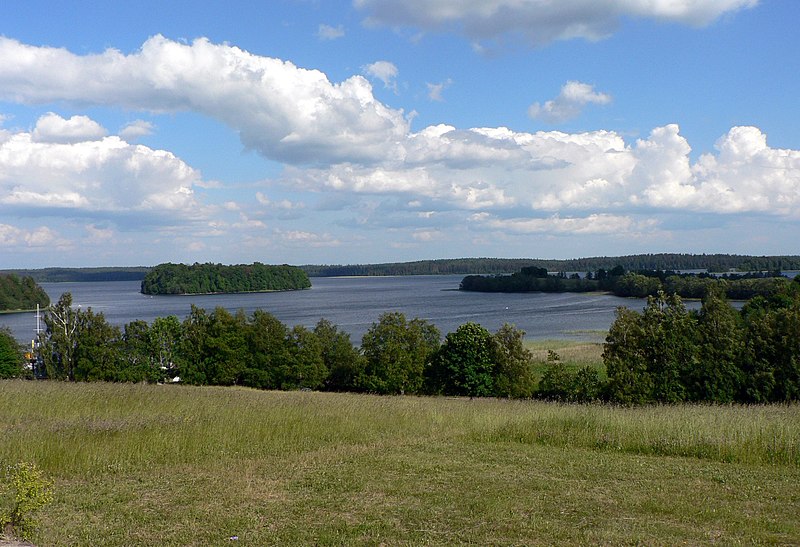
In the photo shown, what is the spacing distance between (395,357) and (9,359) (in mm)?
22289

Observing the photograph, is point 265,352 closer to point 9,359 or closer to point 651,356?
point 9,359

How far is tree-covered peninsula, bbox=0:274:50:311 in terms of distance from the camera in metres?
137

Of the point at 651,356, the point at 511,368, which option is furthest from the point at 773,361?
the point at 511,368

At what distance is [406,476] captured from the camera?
10852mm

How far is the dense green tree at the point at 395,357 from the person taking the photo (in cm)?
3594

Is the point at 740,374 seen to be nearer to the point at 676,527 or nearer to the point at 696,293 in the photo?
the point at 676,527

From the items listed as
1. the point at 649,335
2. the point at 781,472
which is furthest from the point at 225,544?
the point at 649,335

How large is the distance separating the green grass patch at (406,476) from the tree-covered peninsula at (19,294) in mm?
135641

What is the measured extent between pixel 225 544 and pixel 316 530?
1061 mm

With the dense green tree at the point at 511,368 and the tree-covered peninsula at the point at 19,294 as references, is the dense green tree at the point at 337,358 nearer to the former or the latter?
the dense green tree at the point at 511,368

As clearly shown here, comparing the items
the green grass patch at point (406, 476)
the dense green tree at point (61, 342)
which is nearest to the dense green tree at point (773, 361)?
the green grass patch at point (406, 476)

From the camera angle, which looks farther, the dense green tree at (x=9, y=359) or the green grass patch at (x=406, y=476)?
the dense green tree at (x=9, y=359)

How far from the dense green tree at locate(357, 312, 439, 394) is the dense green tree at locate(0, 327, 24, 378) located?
20.0 metres

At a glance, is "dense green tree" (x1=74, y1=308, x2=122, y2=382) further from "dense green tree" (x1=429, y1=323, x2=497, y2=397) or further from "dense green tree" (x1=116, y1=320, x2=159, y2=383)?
"dense green tree" (x1=429, y1=323, x2=497, y2=397)
